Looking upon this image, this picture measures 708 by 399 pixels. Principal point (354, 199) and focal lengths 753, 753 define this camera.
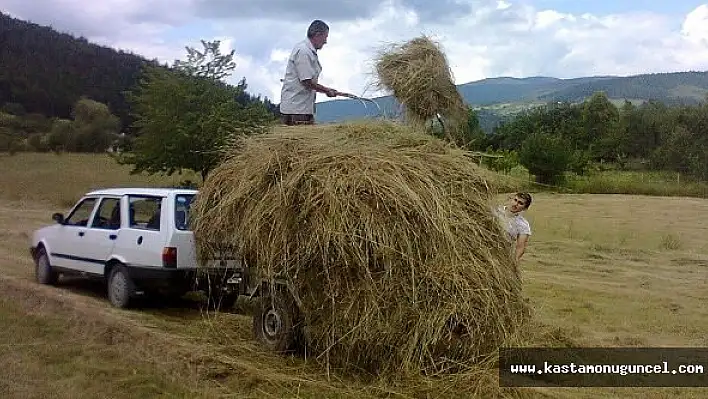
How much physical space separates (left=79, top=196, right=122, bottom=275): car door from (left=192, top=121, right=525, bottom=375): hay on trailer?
2985mm

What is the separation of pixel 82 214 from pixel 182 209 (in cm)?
220

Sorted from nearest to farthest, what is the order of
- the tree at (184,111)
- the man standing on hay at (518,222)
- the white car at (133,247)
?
the man standing on hay at (518,222) < the white car at (133,247) < the tree at (184,111)

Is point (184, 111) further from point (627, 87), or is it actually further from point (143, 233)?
point (627, 87)

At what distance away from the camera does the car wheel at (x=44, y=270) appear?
33.8 feet

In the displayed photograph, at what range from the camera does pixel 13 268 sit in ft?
38.9

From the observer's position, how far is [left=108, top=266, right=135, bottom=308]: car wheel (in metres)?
8.66

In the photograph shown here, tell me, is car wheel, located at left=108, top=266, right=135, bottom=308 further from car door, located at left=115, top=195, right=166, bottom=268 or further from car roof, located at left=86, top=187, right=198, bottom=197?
car roof, located at left=86, top=187, right=198, bottom=197

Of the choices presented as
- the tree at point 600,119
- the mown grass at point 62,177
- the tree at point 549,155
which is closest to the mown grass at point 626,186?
the tree at point 549,155

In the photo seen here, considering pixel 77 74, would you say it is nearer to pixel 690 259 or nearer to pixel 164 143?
pixel 164 143

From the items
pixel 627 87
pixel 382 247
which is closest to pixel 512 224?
pixel 382 247

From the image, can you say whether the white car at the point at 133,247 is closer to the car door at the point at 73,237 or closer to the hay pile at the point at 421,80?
the car door at the point at 73,237

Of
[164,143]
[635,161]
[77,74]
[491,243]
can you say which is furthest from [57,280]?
[77,74]

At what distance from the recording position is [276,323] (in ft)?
22.2

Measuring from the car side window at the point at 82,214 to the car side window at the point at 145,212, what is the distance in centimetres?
96
